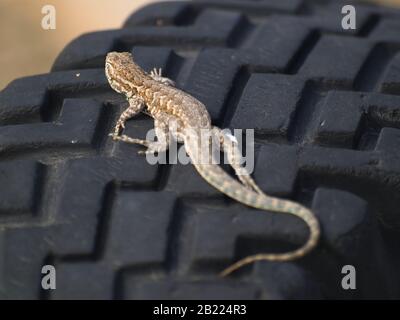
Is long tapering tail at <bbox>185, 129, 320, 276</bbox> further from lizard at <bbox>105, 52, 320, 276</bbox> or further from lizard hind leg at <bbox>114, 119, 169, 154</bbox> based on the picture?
lizard hind leg at <bbox>114, 119, 169, 154</bbox>

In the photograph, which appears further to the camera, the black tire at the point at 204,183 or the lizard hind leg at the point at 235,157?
the lizard hind leg at the point at 235,157

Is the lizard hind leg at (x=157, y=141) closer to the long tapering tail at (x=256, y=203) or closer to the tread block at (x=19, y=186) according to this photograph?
the long tapering tail at (x=256, y=203)

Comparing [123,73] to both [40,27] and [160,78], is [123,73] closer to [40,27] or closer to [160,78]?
[160,78]

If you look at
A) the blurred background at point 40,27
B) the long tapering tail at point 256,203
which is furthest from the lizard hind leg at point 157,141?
the blurred background at point 40,27

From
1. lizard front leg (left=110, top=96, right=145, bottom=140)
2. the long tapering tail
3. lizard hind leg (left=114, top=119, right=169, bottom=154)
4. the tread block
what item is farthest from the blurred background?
the long tapering tail

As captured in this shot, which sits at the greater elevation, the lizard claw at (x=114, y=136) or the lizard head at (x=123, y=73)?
the lizard head at (x=123, y=73)
